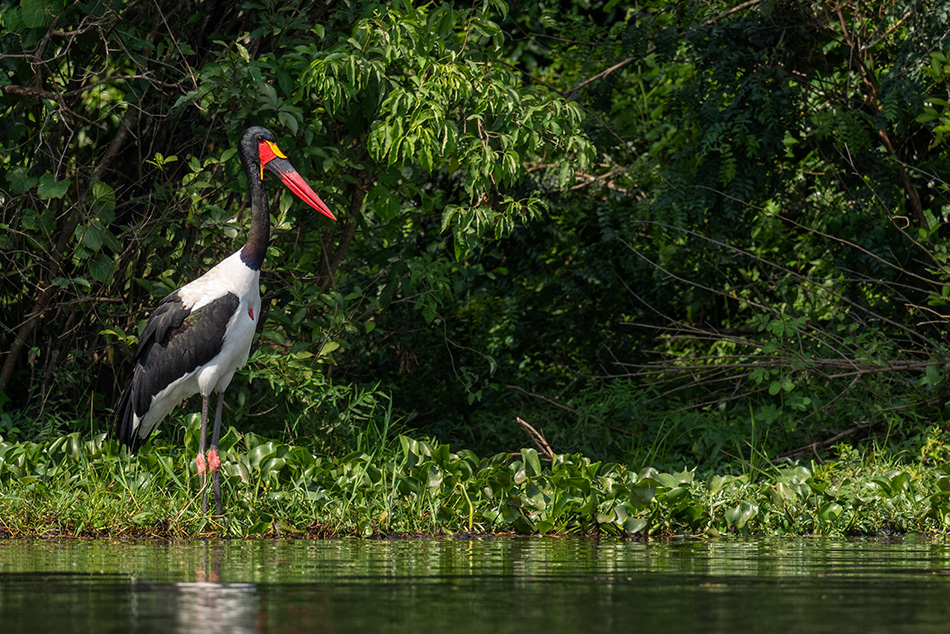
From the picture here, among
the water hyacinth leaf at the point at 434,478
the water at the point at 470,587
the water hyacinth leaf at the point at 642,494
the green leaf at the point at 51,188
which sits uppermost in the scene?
the green leaf at the point at 51,188

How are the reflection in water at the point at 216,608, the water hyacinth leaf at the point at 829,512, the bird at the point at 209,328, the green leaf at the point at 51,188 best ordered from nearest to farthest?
1. the reflection in water at the point at 216,608
2. the water hyacinth leaf at the point at 829,512
3. the bird at the point at 209,328
4. the green leaf at the point at 51,188

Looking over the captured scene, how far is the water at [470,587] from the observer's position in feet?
10.9

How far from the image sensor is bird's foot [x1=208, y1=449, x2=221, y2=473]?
698 cm

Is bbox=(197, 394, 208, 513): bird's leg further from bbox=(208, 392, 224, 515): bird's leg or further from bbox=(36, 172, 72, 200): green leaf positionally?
bbox=(36, 172, 72, 200): green leaf

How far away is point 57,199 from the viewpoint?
8.16 m

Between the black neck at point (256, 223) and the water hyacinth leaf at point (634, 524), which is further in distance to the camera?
the black neck at point (256, 223)

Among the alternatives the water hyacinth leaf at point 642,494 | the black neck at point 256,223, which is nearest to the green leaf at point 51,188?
the black neck at point 256,223

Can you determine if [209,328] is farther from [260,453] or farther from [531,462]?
[531,462]

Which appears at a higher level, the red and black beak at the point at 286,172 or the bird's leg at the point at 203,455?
the red and black beak at the point at 286,172

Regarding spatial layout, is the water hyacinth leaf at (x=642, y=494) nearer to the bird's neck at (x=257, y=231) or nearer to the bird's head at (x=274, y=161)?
the bird's head at (x=274, y=161)

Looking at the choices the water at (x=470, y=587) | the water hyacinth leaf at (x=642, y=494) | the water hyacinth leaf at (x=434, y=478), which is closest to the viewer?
the water at (x=470, y=587)

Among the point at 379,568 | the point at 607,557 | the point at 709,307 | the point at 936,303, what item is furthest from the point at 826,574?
the point at 709,307

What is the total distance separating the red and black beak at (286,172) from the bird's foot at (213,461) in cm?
148

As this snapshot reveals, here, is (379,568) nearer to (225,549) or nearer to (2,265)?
(225,549)
